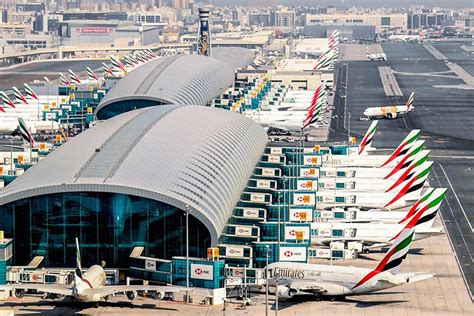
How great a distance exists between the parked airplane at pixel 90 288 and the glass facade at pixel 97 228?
465 centimetres

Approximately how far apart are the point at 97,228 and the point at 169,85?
289 feet

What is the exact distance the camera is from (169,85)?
17100 cm

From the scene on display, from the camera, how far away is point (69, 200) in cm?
8394

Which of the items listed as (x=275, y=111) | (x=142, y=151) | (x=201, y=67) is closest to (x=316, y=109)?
(x=275, y=111)

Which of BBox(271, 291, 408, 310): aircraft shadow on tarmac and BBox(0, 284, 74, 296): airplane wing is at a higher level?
BBox(0, 284, 74, 296): airplane wing

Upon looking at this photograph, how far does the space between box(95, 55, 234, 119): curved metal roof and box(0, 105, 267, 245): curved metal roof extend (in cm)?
5274

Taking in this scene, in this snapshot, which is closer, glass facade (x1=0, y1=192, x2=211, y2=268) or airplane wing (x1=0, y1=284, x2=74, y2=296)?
airplane wing (x1=0, y1=284, x2=74, y2=296)

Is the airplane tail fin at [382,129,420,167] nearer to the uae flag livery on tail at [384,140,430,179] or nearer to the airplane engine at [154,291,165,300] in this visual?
the uae flag livery on tail at [384,140,430,179]

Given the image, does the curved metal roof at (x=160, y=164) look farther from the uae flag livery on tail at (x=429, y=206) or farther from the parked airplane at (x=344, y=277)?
the uae flag livery on tail at (x=429, y=206)

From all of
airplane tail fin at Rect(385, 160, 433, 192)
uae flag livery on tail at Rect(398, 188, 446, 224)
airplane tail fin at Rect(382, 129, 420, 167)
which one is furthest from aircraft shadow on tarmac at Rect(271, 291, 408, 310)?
airplane tail fin at Rect(382, 129, 420, 167)

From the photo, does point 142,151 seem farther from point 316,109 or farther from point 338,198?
point 316,109

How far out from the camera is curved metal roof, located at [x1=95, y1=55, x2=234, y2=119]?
16588cm

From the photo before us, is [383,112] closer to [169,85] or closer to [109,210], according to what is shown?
[169,85]

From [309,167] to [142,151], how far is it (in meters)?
27.9
